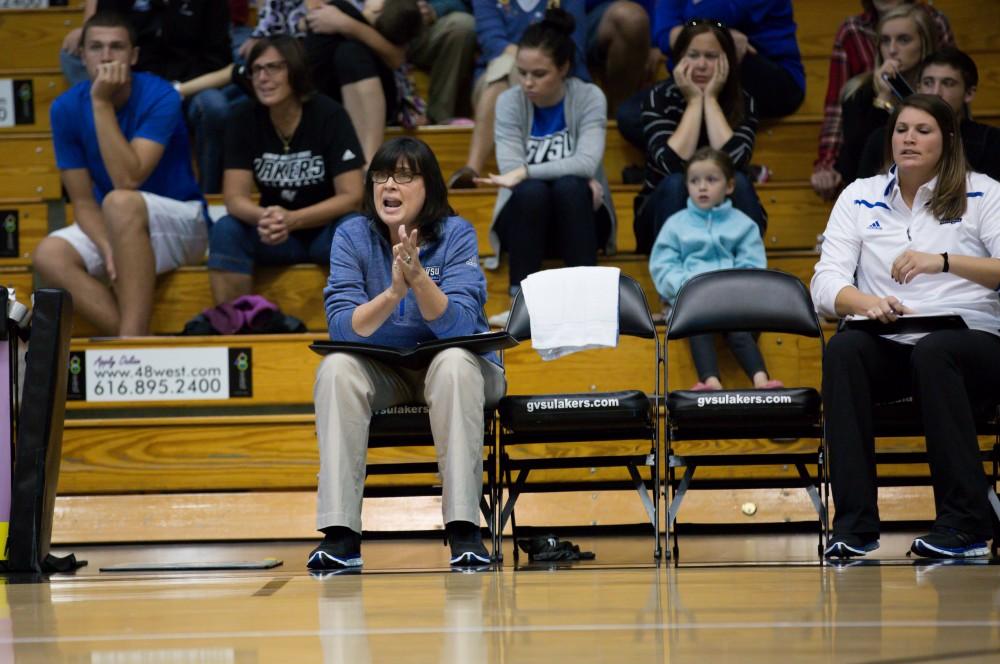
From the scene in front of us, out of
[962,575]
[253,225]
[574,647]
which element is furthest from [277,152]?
[574,647]

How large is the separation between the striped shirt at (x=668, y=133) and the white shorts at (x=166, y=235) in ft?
5.67

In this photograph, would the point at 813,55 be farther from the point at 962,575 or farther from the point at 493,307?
the point at 962,575

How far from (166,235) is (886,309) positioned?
9.06 ft

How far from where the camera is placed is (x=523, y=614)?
8.17ft

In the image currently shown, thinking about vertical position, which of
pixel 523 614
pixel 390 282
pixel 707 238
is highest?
pixel 707 238

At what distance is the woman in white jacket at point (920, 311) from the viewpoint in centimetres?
356

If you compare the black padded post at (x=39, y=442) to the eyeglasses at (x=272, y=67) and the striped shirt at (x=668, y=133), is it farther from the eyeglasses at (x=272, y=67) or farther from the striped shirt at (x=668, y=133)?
the striped shirt at (x=668, y=133)

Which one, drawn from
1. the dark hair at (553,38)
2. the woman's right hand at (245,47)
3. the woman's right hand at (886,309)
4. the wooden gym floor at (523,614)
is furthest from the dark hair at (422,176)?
the woman's right hand at (245,47)

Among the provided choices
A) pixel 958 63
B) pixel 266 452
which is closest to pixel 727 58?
pixel 958 63

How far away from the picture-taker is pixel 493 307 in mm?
5281

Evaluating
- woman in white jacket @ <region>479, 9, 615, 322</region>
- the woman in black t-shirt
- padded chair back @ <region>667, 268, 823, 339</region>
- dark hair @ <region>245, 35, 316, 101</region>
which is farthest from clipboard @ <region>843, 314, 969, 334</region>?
dark hair @ <region>245, 35, 316, 101</region>

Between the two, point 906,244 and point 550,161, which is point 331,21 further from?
point 906,244

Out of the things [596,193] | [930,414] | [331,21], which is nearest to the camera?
[930,414]

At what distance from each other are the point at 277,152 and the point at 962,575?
123 inches
